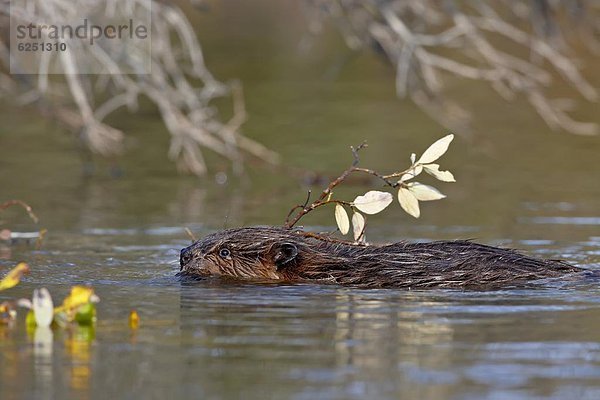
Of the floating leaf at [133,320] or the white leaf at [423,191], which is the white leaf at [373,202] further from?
the floating leaf at [133,320]

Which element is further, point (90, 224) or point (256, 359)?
point (90, 224)

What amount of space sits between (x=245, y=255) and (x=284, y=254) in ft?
0.71

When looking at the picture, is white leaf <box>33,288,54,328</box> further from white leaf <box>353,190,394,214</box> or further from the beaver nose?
white leaf <box>353,190,394,214</box>

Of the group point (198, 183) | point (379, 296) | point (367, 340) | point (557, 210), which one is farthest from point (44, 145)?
point (367, 340)

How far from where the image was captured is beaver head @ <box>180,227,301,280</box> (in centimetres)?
703

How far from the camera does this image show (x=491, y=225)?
919 centimetres

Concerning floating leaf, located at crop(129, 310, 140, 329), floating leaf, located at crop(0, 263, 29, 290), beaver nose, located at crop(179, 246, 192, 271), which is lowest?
floating leaf, located at crop(129, 310, 140, 329)

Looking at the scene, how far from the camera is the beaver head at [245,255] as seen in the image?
7031mm

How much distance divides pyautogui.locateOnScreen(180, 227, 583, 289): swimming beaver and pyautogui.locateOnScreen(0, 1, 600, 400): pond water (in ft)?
0.54

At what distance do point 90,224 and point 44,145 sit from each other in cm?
466

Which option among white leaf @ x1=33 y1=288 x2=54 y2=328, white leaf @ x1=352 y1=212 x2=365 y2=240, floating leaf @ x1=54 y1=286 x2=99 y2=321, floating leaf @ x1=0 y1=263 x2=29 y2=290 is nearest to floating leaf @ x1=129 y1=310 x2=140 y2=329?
floating leaf @ x1=54 y1=286 x2=99 y2=321

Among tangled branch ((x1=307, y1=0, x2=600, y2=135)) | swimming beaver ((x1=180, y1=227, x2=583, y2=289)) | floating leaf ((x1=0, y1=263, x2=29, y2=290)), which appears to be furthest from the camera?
tangled branch ((x1=307, y1=0, x2=600, y2=135))

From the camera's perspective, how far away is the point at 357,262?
6.95m

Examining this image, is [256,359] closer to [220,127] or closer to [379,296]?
[379,296]
